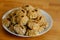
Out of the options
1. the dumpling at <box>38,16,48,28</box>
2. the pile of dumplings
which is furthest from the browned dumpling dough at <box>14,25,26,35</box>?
the dumpling at <box>38,16,48,28</box>

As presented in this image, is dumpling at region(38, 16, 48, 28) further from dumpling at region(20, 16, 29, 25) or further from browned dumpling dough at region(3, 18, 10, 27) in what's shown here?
browned dumpling dough at region(3, 18, 10, 27)

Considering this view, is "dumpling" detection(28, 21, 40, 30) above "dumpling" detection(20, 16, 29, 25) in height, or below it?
below

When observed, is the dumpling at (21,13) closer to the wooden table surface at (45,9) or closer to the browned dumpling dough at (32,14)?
the browned dumpling dough at (32,14)

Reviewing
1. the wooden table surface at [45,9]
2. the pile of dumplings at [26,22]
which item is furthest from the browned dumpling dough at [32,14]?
the wooden table surface at [45,9]

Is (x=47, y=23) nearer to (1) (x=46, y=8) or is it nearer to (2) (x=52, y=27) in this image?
(2) (x=52, y=27)

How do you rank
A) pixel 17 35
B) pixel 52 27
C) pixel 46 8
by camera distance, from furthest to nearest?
pixel 46 8, pixel 52 27, pixel 17 35

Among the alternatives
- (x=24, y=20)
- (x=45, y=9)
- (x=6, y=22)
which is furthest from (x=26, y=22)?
(x=45, y=9)

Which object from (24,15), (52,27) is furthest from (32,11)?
(52,27)

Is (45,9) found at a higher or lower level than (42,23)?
higher

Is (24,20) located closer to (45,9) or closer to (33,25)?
(33,25)
